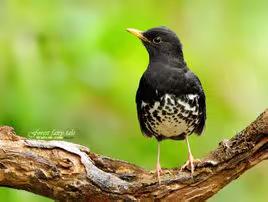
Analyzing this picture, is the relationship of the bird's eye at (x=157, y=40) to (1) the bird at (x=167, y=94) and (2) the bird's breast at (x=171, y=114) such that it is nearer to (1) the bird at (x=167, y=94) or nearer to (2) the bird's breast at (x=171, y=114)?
(1) the bird at (x=167, y=94)

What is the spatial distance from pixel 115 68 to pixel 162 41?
0.55 metres

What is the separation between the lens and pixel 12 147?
5715 mm

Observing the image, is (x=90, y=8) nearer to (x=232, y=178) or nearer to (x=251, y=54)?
(x=251, y=54)

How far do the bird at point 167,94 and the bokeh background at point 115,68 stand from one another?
0.29 metres

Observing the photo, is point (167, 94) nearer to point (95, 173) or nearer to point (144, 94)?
point (144, 94)

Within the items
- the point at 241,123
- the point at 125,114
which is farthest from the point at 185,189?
the point at 241,123

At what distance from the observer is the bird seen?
259 inches

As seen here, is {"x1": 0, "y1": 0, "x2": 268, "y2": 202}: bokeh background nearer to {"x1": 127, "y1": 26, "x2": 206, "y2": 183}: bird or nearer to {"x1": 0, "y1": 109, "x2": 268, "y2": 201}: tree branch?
{"x1": 127, "y1": 26, "x2": 206, "y2": 183}: bird

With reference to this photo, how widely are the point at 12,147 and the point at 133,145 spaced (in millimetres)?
1704

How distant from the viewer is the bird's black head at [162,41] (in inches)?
271

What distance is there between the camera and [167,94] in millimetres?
6535

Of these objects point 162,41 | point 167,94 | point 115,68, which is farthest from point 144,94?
point 115,68

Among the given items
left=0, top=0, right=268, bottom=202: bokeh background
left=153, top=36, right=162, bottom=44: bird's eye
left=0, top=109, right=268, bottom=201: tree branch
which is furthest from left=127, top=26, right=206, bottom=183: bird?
left=0, top=109, right=268, bottom=201: tree branch

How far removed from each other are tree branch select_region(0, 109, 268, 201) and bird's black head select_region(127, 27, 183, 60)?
1369mm
